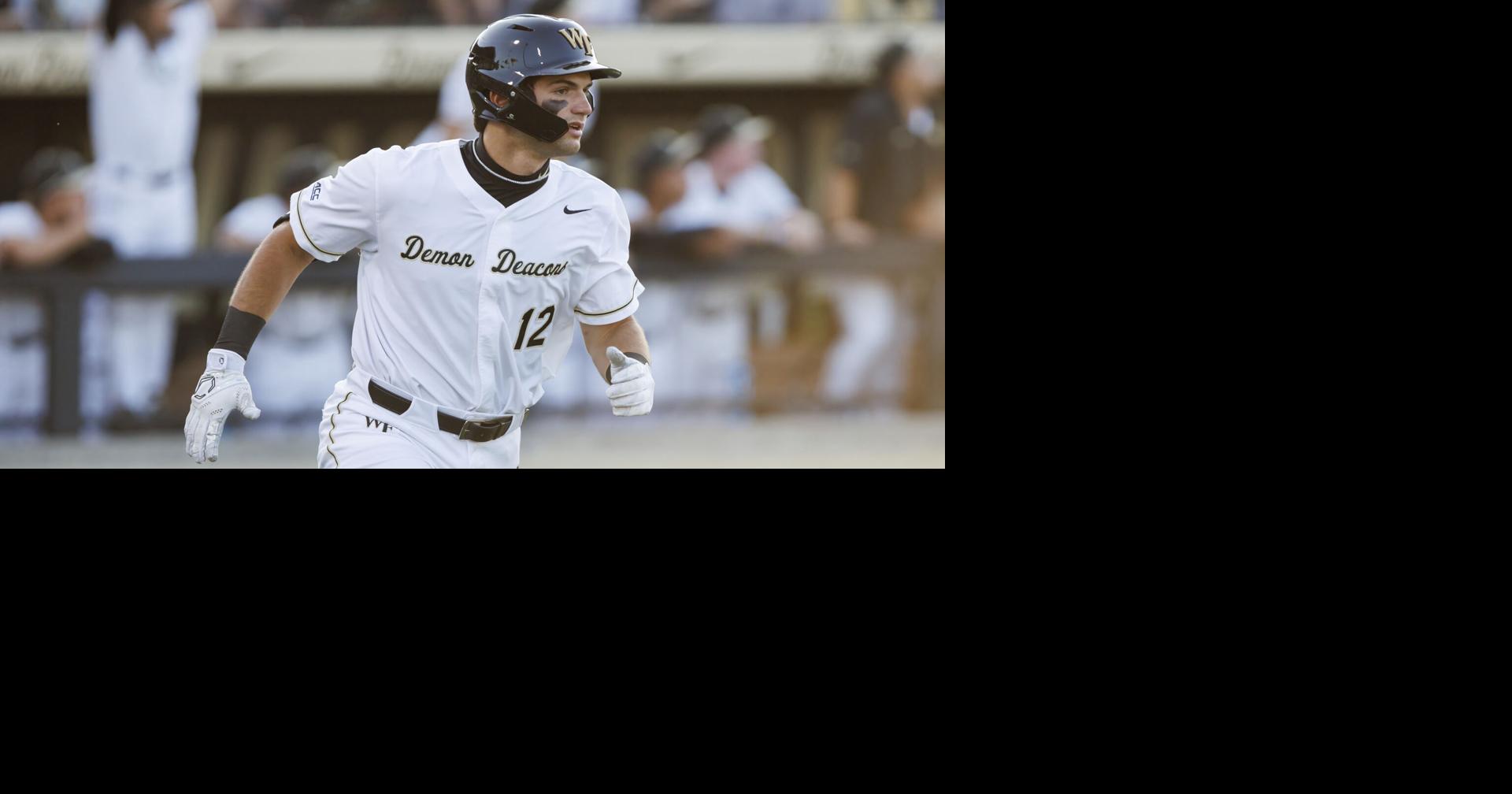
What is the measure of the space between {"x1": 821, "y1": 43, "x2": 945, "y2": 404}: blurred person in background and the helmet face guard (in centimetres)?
220

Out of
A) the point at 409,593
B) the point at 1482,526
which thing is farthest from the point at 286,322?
the point at 1482,526

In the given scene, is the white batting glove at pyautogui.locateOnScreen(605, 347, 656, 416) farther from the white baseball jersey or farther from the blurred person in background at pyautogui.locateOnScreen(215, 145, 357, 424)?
the blurred person in background at pyautogui.locateOnScreen(215, 145, 357, 424)

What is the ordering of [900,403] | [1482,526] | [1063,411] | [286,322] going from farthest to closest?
1. [900,403]
2. [286,322]
3. [1063,411]
4. [1482,526]

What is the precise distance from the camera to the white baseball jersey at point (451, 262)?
2.92 meters

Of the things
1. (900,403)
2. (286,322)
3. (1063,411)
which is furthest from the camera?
(900,403)

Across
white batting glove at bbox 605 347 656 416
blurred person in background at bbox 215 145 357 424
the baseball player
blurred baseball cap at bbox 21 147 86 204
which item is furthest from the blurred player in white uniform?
white batting glove at bbox 605 347 656 416

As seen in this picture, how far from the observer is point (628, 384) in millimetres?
2832

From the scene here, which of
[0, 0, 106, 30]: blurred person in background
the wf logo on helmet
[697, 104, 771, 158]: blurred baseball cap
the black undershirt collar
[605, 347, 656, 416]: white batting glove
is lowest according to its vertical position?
[605, 347, 656, 416]: white batting glove

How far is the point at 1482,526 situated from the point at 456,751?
2.24m

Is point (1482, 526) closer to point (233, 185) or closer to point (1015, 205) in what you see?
point (1015, 205)

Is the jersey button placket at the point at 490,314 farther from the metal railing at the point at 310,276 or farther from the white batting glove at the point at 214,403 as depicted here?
the metal railing at the point at 310,276

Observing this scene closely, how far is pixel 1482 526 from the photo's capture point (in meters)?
3.03

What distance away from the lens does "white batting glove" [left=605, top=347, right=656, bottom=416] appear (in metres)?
2.83

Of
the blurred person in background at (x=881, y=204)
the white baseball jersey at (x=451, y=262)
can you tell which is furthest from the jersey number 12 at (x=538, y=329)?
the blurred person in background at (x=881, y=204)
